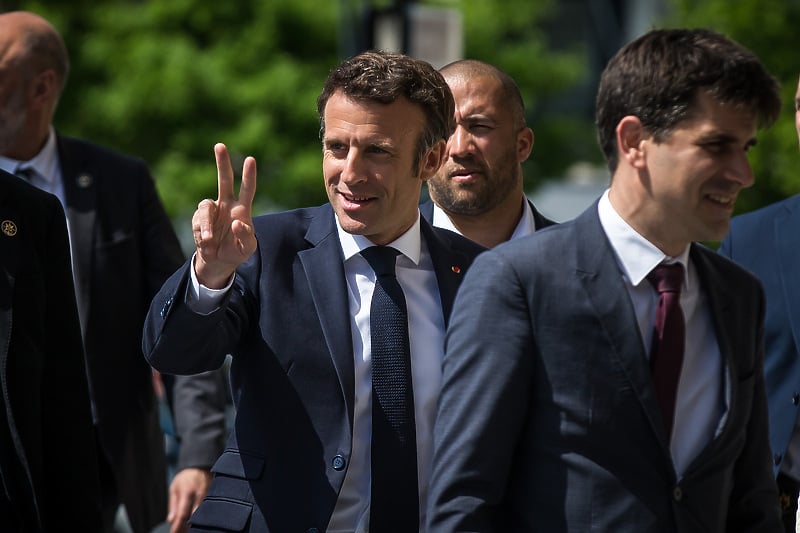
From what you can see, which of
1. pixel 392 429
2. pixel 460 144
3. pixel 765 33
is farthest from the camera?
pixel 765 33

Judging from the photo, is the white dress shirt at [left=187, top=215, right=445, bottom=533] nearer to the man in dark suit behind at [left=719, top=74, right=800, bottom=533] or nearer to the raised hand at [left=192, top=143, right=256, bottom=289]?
the raised hand at [left=192, top=143, right=256, bottom=289]

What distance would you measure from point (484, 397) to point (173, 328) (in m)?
0.82

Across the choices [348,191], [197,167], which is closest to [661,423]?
[348,191]

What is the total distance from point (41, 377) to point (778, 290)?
252 centimetres

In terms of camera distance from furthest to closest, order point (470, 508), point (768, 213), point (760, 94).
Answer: point (768, 213)
point (760, 94)
point (470, 508)

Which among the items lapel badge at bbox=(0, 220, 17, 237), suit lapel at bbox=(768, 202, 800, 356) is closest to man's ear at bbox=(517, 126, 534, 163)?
suit lapel at bbox=(768, 202, 800, 356)

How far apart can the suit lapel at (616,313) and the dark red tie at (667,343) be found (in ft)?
0.18

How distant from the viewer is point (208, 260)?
3256mm

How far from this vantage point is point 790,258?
15.2 feet

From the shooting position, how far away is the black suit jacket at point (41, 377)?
10.9 feet

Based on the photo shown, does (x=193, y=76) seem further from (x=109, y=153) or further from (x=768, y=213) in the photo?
(x=768, y=213)

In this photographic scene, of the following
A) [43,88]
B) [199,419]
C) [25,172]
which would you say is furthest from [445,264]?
[43,88]

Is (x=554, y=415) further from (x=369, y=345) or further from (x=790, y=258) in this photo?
(x=790, y=258)

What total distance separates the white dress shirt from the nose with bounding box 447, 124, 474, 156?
3.45 ft
